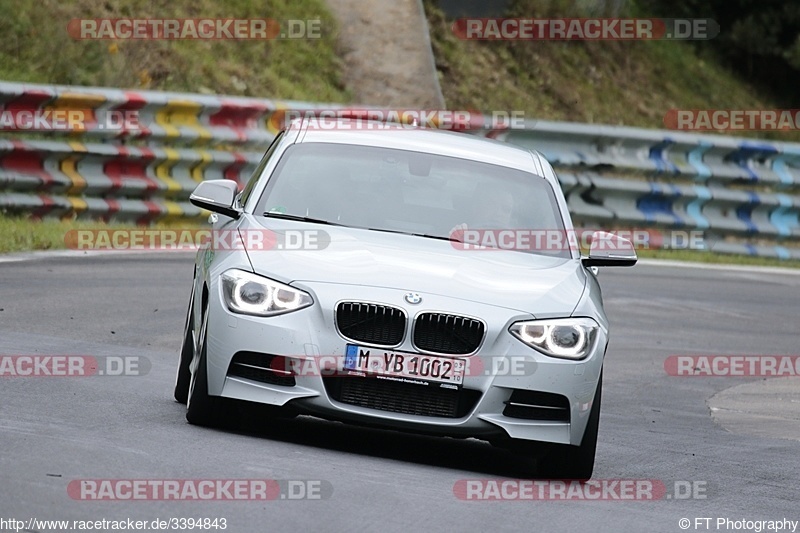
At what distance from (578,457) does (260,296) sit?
163cm

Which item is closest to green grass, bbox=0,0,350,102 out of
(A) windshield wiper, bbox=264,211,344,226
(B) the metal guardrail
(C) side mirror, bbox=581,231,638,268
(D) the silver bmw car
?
(B) the metal guardrail

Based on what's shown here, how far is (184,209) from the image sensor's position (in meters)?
18.4

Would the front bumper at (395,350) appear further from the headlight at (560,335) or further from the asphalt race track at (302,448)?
the asphalt race track at (302,448)

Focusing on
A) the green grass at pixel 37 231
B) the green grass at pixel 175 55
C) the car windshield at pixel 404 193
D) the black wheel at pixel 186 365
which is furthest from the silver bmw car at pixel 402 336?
the green grass at pixel 175 55

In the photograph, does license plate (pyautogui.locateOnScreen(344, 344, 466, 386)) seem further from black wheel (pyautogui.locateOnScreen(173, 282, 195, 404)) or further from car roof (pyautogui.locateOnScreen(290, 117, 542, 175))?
car roof (pyautogui.locateOnScreen(290, 117, 542, 175))

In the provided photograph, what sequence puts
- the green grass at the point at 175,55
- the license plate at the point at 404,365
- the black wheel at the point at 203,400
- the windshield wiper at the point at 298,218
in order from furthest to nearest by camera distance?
the green grass at the point at 175,55, the windshield wiper at the point at 298,218, the black wheel at the point at 203,400, the license plate at the point at 404,365

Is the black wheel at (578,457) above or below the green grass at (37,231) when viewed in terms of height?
above

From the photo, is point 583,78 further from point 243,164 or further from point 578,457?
point 578,457

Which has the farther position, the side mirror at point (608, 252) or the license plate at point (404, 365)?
the side mirror at point (608, 252)

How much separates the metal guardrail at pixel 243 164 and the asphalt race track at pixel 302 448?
2.98 m

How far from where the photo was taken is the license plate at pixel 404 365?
25.1 ft

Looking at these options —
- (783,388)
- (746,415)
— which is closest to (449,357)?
(746,415)

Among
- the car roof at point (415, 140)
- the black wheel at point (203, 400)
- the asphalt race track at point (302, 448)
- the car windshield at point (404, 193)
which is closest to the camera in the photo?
the asphalt race track at point (302, 448)

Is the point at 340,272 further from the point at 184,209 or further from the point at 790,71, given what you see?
the point at 790,71
